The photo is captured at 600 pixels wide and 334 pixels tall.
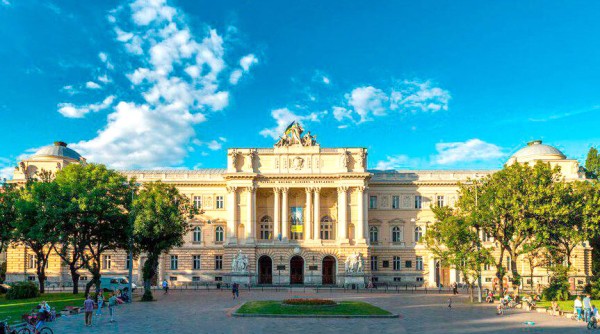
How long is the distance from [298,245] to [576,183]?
3576cm

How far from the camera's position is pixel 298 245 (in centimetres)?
7119

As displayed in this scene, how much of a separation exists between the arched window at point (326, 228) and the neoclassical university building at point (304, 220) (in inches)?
6.1

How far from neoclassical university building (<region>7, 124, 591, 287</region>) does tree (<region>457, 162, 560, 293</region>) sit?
70.6 ft

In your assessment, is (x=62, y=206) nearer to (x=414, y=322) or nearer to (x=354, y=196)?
(x=414, y=322)

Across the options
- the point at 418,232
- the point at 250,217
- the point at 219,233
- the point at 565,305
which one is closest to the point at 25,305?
the point at 250,217

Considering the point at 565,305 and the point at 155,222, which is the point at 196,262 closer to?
the point at 155,222

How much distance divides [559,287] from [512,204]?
354 inches

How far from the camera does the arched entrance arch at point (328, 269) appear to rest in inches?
2820

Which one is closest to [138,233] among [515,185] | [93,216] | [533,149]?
[93,216]

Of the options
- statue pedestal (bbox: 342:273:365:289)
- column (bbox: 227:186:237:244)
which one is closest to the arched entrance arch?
statue pedestal (bbox: 342:273:365:289)

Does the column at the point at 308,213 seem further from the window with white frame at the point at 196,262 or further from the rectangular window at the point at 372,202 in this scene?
the window with white frame at the point at 196,262

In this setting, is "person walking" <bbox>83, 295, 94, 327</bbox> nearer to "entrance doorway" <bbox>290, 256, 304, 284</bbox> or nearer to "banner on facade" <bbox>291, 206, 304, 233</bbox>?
"entrance doorway" <bbox>290, 256, 304, 284</bbox>

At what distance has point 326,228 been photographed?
247 ft

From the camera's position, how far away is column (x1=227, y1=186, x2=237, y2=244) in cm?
7175
